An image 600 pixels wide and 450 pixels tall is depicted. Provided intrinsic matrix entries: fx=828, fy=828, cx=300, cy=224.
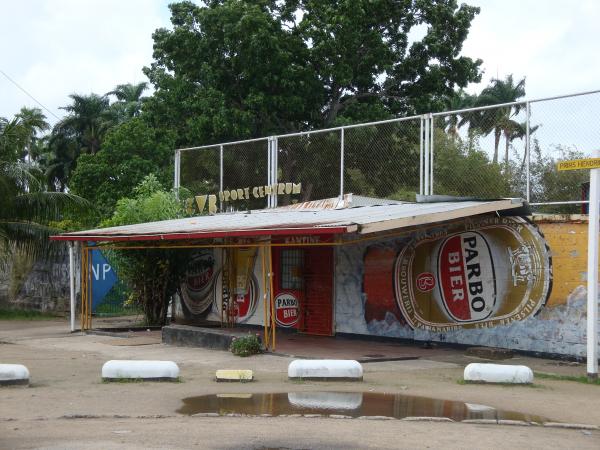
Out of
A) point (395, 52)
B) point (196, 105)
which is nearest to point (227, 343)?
point (196, 105)

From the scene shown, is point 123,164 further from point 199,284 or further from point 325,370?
point 325,370

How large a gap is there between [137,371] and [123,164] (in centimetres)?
2112

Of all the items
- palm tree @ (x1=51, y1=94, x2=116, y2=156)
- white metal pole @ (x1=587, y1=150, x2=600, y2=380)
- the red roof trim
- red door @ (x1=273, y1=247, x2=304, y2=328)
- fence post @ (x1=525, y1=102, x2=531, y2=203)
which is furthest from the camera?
palm tree @ (x1=51, y1=94, x2=116, y2=156)

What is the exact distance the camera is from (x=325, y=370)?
39.2ft

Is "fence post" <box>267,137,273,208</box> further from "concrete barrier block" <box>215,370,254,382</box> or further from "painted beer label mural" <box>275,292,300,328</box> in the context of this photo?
"concrete barrier block" <box>215,370,254,382</box>

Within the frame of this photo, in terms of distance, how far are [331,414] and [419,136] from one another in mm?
9342

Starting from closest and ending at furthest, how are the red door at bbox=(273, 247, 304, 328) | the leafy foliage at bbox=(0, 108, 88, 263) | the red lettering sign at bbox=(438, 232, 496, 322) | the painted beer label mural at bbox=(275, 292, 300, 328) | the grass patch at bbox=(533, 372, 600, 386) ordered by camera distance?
the grass patch at bbox=(533, 372, 600, 386) < the red lettering sign at bbox=(438, 232, 496, 322) < the red door at bbox=(273, 247, 304, 328) < the painted beer label mural at bbox=(275, 292, 300, 328) < the leafy foliage at bbox=(0, 108, 88, 263)

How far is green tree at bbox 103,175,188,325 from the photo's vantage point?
21.1m

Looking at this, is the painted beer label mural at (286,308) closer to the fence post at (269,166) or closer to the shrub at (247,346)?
the fence post at (269,166)

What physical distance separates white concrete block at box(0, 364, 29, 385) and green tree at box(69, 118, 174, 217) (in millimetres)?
19175

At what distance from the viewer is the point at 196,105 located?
98.8ft

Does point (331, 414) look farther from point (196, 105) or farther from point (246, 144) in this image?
point (196, 105)

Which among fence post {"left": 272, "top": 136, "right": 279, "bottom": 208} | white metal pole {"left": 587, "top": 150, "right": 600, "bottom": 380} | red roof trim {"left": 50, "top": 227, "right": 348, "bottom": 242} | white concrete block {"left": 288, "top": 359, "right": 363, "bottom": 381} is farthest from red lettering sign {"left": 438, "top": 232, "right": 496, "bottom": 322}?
fence post {"left": 272, "top": 136, "right": 279, "bottom": 208}

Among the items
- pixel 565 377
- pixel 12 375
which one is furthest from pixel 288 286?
pixel 12 375
